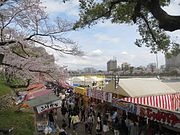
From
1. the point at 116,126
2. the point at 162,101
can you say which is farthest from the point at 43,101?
the point at 162,101

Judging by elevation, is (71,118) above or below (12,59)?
below

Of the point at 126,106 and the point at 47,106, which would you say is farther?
the point at 47,106

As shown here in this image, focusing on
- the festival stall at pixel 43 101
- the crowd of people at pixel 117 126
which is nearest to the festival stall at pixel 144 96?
the crowd of people at pixel 117 126

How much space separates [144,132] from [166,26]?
7.28 meters

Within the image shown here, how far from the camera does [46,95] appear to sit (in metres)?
15.6

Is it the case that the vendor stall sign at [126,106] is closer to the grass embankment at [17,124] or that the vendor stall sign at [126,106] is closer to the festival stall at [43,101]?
the festival stall at [43,101]

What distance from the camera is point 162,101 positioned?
609 inches

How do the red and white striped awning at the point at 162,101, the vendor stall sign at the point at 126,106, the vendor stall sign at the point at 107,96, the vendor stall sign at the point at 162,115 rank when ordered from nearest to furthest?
the vendor stall sign at the point at 162,115
the vendor stall sign at the point at 126,106
the red and white striped awning at the point at 162,101
the vendor stall sign at the point at 107,96

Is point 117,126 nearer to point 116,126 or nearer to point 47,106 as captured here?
point 116,126

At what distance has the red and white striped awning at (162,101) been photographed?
15.1 metres

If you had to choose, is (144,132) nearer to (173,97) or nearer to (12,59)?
(173,97)

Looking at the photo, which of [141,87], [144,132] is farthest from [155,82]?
[144,132]

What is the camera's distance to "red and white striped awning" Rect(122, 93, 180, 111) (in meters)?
15.1

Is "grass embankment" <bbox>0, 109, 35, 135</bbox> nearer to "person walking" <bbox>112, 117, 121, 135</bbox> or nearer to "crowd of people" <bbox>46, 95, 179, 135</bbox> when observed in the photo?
"crowd of people" <bbox>46, 95, 179, 135</bbox>
